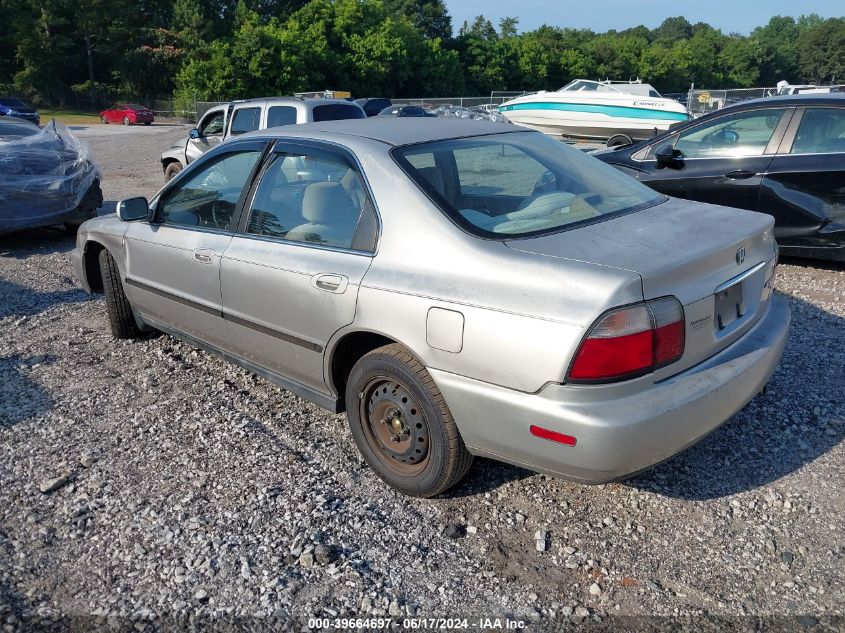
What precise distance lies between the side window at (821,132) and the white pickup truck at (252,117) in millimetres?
5735

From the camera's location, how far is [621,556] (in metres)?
2.81

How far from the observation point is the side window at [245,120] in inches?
418

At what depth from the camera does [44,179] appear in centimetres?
859

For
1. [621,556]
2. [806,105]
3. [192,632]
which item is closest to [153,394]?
[192,632]

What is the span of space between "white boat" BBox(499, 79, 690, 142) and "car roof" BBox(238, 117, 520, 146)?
1635 centimetres

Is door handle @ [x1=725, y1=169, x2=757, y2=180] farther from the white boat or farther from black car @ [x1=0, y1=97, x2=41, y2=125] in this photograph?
black car @ [x1=0, y1=97, x2=41, y2=125]

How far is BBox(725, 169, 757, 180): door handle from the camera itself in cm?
638

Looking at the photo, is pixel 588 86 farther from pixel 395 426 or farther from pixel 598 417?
pixel 598 417

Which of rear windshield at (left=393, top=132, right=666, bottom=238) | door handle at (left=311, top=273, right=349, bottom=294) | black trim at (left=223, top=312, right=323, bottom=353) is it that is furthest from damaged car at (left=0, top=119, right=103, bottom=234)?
rear windshield at (left=393, top=132, right=666, bottom=238)

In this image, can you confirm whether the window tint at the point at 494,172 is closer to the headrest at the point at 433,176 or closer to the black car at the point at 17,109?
the headrest at the point at 433,176

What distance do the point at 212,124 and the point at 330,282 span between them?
9.49 meters

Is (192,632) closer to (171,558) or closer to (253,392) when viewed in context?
(171,558)

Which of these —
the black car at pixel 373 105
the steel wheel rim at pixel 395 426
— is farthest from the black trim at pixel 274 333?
the black car at pixel 373 105

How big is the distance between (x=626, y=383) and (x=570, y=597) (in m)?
0.83
